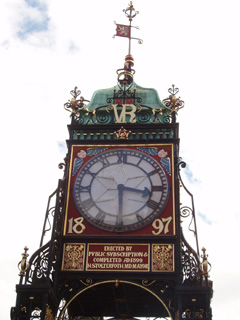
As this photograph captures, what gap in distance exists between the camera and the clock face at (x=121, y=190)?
13031mm

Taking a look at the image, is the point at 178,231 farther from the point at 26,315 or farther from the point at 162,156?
the point at 26,315

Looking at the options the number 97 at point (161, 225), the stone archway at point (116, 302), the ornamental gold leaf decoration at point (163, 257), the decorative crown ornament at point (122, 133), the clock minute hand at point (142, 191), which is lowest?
the stone archway at point (116, 302)

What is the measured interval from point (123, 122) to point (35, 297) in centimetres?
460

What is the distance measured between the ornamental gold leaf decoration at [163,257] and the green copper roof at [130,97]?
13.0 ft

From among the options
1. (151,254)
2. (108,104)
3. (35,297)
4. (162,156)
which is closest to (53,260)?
(35,297)

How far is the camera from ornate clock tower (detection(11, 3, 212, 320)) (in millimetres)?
12062

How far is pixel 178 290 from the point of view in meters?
11.8

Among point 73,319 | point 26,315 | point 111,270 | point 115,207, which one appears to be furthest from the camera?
point 73,319

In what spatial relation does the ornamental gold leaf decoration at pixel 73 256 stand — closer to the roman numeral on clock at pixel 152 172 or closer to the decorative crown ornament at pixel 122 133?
the roman numeral on clock at pixel 152 172

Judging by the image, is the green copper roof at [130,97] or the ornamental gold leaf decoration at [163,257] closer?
the ornamental gold leaf decoration at [163,257]

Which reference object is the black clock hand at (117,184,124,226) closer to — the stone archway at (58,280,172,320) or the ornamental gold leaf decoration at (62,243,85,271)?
the ornamental gold leaf decoration at (62,243,85,271)

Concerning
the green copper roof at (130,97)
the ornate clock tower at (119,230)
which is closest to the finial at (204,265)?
the ornate clock tower at (119,230)

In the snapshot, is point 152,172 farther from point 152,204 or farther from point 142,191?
point 152,204

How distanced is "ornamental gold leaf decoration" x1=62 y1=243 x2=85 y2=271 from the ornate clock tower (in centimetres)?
2
